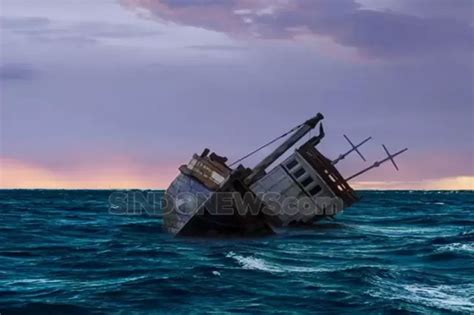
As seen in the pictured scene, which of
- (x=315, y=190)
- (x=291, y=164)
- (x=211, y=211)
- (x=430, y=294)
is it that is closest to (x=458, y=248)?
(x=315, y=190)

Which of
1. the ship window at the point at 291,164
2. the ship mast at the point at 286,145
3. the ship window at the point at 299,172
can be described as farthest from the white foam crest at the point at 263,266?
the ship window at the point at 291,164

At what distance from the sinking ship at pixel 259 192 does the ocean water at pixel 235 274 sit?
1155 mm

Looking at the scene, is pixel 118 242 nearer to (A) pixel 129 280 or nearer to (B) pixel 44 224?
(A) pixel 129 280

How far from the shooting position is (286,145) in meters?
33.9

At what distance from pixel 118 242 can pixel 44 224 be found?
1448 centimetres

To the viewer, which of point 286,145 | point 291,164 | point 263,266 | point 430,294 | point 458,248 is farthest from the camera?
point 291,164

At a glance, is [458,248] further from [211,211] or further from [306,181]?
[211,211]

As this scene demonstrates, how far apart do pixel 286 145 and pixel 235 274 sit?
14344 millimetres

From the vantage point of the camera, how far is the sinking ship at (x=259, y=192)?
29.6 meters

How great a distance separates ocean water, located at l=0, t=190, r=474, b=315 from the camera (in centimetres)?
1647

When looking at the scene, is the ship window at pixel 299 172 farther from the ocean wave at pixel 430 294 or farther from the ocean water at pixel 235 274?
the ocean wave at pixel 430 294

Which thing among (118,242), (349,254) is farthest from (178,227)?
(349,254)

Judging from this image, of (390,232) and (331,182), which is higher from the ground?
(331,182)

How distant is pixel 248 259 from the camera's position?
23.5m
